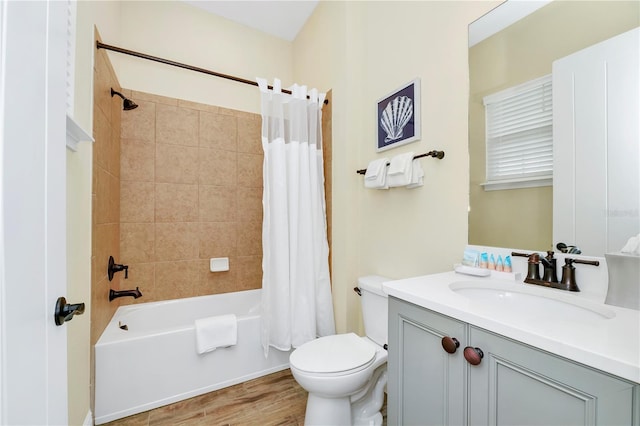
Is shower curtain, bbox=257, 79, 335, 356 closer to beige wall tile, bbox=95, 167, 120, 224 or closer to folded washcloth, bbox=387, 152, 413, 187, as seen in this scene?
folded washcloth, bbox=387, 152, 413, 187

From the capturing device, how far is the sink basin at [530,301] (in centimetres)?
83

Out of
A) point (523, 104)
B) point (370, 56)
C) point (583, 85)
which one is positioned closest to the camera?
point (583, 85)

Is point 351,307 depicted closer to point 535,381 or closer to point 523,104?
point 535,381

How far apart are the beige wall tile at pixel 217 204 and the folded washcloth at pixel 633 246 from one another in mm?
2435

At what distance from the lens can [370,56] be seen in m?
1.95

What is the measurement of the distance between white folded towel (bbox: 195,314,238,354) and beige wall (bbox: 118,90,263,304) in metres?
0.67

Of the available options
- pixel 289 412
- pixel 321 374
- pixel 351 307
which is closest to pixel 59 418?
pixel 321 374

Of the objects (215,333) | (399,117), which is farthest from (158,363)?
(399,117)

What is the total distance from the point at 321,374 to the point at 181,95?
2.39 meters

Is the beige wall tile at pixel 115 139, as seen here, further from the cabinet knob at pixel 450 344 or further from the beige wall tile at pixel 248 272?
the cabinet knob at pixel 450 344

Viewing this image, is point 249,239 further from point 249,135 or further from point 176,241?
point 249,135

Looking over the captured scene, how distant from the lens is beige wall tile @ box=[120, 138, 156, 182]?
2131mm

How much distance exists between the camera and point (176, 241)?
2320 mm

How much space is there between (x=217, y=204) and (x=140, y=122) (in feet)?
2.86
